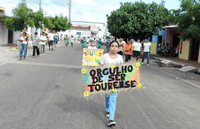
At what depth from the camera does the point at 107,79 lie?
4000 millimetres

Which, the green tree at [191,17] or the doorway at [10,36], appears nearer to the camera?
the green tree at [191,17]

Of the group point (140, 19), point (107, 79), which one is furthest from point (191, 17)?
point (140, 19)

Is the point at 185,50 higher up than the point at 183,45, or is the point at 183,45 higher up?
the point at 183,45

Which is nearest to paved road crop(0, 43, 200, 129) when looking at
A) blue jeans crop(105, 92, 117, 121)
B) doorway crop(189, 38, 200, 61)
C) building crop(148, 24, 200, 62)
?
blue jeans crop(105, 92, 117, 121)

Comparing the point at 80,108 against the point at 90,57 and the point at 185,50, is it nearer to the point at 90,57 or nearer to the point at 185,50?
the point at 90,57

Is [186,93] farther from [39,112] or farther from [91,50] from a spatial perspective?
[39,112]

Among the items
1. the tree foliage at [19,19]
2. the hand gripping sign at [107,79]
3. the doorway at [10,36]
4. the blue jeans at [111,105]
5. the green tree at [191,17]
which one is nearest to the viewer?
the blue jeans at [111,105]

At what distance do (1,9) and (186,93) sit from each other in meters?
21.9

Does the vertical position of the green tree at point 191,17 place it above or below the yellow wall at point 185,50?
above

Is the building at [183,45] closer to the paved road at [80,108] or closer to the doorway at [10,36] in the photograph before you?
the paved road at [80,108]

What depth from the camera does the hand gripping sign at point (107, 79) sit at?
154 inches

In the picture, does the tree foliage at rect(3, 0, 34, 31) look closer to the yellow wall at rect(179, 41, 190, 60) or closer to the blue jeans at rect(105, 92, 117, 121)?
the yellow wall at rect(179, 41, 190, 60)

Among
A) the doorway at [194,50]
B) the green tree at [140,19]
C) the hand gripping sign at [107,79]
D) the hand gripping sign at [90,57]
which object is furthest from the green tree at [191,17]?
the green tree at [140,19]

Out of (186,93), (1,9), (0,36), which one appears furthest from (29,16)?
(186,93)
